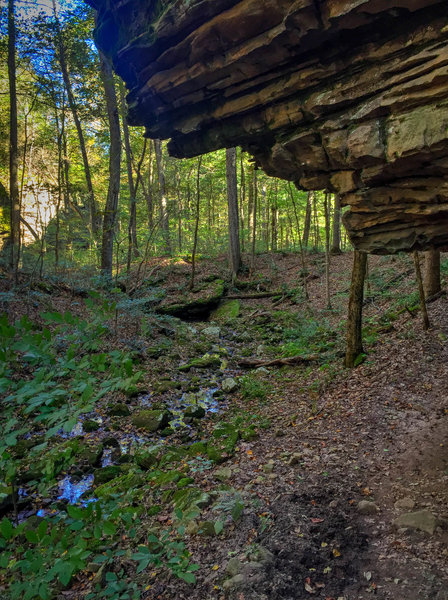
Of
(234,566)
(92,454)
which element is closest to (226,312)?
(92,454)

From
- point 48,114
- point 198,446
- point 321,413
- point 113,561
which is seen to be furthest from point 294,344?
point 48,114

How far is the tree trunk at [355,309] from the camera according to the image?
7.86 metres

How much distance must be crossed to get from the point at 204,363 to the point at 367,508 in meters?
6.78

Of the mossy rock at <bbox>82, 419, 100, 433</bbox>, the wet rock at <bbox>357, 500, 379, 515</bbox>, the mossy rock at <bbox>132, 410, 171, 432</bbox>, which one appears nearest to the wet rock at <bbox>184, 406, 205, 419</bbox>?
the mossy rock at <bbox>132, 410, 171, 432</bbox>

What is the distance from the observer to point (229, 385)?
886cm

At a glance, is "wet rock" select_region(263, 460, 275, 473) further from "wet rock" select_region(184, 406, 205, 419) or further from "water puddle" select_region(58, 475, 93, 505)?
"water puddle" select_region(58, 475, 93, 505)

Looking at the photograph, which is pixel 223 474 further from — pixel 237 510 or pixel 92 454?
pixel 92 454

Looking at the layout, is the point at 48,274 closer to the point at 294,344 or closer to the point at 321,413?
the point at 294,344

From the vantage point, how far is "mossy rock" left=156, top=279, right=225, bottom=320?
1448 centimetres

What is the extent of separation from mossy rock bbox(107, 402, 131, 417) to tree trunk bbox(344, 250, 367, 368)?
539 cm

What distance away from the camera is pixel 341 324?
11.2 meters

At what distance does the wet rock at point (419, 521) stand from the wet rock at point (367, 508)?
0.88ft

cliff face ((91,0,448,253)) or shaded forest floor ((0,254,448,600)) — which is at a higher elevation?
cliff face ((91,0,448,253))

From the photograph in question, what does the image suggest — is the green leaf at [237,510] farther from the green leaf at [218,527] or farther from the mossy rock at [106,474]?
the mossy rock at [106,474]
